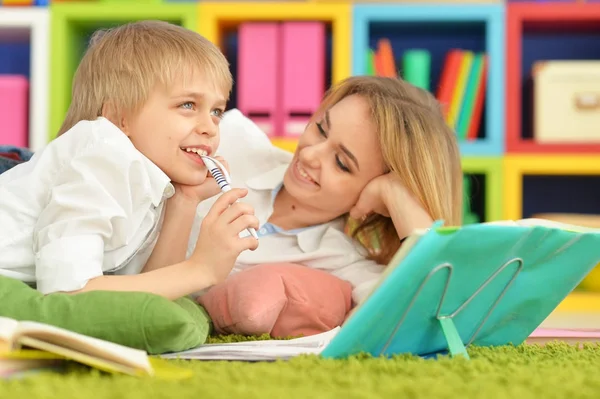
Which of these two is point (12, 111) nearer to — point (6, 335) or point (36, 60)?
point (36, 60)

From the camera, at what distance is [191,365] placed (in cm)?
89

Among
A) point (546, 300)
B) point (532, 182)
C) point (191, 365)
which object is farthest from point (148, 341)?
point (532, 182)

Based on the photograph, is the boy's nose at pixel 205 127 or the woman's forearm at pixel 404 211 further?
the woman's forearm at pixel 404 211

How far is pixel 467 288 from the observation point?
1007mm

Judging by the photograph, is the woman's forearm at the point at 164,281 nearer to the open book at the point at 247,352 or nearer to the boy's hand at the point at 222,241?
the boy's hand at the point at 222,241

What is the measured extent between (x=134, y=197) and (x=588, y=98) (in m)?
1.97

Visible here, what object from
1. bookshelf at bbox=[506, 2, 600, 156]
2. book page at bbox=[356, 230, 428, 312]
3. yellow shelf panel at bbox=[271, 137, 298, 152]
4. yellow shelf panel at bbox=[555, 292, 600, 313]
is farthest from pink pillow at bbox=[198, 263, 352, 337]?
bookshelf at bbox=[506, 2, 600, 156]

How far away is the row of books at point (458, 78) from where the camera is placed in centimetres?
277

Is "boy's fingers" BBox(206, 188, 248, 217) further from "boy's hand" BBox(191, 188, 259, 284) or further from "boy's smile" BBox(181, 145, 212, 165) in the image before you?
"boy's smile" BBox(181, 145, 212, 165)

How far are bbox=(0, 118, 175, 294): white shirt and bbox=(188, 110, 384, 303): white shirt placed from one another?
1.09 ft

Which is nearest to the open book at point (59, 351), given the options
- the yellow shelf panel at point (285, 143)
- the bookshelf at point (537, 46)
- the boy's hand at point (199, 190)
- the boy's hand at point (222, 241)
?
the boy's hand at point (222, 241)

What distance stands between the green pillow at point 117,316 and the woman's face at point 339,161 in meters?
0.63

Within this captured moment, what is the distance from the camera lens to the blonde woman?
157cm

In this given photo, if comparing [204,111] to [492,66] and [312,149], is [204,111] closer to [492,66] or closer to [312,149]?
[312,149]
